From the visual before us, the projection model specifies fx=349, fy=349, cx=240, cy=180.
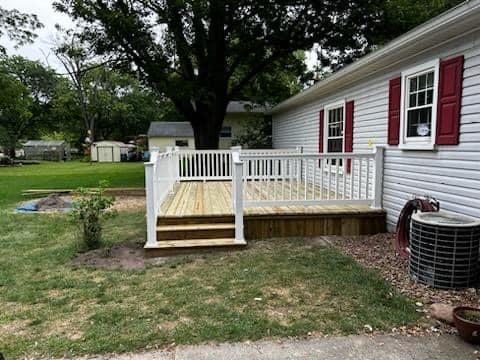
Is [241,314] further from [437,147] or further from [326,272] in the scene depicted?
[437,147]

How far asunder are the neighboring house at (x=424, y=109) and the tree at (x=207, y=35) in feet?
15.9

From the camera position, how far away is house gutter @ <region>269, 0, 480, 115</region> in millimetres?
3373

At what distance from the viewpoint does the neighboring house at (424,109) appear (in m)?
3.71

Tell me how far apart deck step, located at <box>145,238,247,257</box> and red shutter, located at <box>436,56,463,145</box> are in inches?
112

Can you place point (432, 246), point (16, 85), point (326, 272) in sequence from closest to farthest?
1. point (432, 246)
2. point (326, 272)
3. point (16, 85)

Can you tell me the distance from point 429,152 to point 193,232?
332 centimetres

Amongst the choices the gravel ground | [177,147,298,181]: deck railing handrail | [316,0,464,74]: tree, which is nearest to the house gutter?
the gravel ground

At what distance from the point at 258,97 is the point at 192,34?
13.5ft

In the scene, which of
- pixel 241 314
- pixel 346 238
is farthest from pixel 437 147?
pixel 241 314

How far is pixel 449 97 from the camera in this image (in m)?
4.02

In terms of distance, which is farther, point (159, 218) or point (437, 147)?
point (159, 218)

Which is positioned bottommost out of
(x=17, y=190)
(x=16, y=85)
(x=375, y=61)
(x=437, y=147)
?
(x=17, y=190)

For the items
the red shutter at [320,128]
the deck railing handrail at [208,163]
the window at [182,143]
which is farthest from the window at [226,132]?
the red shutter at [320,128]

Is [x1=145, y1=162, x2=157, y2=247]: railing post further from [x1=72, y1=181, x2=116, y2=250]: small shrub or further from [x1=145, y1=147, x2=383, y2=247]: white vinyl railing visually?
[x1=72, y1=181, x2=116, y2=250]: small shrub
